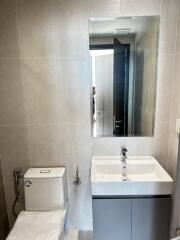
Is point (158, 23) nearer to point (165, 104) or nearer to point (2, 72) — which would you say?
point (165, 104)

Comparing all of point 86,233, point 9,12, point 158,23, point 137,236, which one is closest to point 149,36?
point 158,23

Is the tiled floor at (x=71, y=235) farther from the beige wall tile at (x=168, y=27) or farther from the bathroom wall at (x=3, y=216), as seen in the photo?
the beige wall tile at (x=168, y=27)

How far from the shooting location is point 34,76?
174 cm

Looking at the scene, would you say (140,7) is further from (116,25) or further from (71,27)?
(71,27)

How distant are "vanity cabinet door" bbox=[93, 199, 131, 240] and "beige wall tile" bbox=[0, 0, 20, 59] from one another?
4.76 ft

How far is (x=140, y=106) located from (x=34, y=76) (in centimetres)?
101

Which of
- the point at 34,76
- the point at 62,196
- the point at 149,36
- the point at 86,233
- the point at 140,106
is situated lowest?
the point at 86,233

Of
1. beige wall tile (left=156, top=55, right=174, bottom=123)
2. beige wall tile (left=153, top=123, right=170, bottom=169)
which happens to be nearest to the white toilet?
beige wall tile (left=153, top=123, right=170, bottom=169)

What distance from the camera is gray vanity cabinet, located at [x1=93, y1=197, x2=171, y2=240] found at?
1.57 meters

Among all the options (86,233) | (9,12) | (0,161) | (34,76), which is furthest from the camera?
(86,233)

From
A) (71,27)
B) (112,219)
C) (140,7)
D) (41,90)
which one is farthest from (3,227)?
(140,7)

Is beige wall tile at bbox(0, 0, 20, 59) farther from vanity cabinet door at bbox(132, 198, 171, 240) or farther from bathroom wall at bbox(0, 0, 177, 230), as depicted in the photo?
vanity cabinet door at bbox(132, 198, 171, 240)

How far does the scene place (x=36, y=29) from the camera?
5.46ft

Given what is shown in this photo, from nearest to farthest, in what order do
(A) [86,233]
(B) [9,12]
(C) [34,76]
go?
(B) [9,12]
(C) [34,76]
(A) [86,233]
